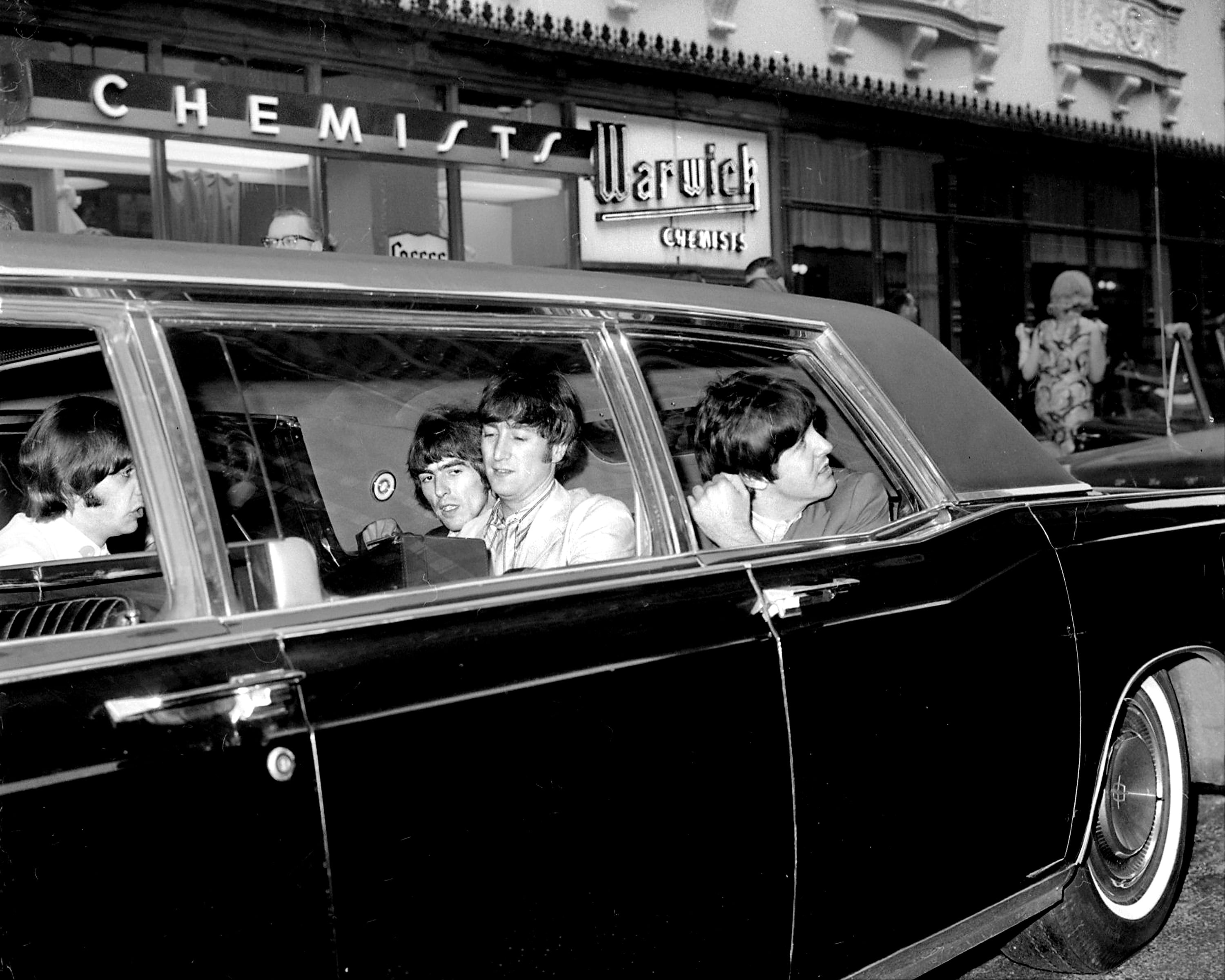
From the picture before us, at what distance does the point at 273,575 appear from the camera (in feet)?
6.48

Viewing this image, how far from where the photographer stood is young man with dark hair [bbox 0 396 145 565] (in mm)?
2977

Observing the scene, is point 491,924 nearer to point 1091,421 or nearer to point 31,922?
point 31,922

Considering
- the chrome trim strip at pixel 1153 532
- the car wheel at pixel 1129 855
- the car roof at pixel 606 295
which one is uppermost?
the car roof at pixel 606 295

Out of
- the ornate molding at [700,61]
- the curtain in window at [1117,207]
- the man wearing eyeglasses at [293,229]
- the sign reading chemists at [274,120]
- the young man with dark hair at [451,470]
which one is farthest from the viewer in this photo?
the curtain in window at [1117,207]

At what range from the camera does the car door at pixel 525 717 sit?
191 cm

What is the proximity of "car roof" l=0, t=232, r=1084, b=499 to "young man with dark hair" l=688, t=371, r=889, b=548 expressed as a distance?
164mm

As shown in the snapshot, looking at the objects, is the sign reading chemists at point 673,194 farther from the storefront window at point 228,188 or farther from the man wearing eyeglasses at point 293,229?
the storefront window at point 228,188

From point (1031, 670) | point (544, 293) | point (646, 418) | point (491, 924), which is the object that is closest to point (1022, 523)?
point (1031, 670)

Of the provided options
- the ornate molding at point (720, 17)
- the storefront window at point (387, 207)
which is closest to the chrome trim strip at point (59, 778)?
the storefront window at point (387, 207)

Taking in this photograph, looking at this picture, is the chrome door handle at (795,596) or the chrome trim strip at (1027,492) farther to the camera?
the chrome trim strip at (1027,492)

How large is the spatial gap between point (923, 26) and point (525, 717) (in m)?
11.6

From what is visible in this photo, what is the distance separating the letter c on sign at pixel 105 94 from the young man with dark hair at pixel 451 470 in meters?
5.95

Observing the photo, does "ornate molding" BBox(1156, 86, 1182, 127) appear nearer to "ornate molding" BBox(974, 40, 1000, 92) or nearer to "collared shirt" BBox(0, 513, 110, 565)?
"ornate molding" BBox(974, 40, 1000, 92)

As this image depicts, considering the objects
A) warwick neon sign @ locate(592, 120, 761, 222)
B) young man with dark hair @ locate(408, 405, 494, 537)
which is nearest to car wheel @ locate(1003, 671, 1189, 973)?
young man with dark hair @ locate(408, 405, 494, 537)
